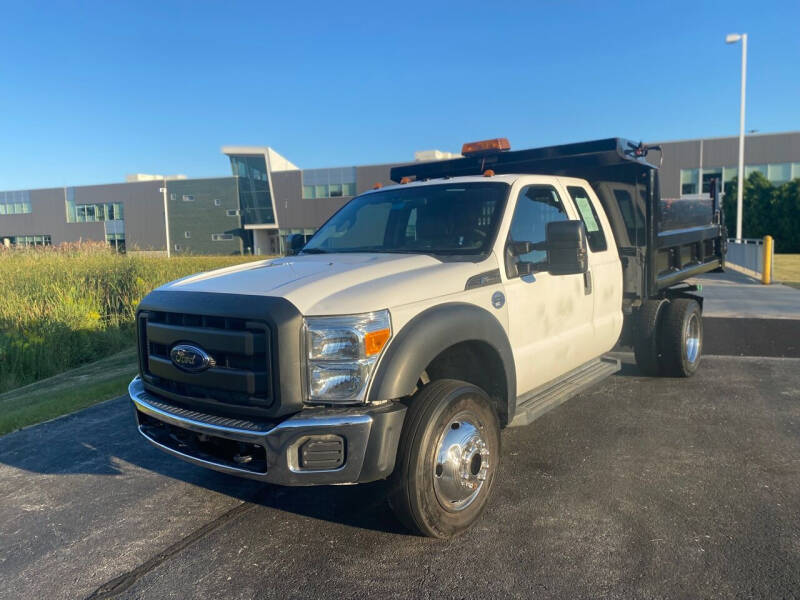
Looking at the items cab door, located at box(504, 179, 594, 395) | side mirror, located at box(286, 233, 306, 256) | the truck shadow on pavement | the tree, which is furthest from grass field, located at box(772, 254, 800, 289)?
the truck shadow on pavement

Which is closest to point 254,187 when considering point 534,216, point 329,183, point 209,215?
point 209,215

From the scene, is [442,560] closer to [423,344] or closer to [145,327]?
[423,344]

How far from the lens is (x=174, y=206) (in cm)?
5934

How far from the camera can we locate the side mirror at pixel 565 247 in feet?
12.9

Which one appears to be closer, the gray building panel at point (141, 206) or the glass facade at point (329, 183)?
the glass facade at point (329, 183)

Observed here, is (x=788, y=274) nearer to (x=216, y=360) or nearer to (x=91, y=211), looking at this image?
(x=216, y=360)

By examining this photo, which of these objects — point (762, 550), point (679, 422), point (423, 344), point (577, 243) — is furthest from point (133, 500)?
point (679, 422)

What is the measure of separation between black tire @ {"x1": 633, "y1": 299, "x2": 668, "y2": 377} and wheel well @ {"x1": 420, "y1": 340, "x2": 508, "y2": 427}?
283 cm

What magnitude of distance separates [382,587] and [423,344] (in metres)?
1.18

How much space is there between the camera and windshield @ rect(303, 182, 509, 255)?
4238mm

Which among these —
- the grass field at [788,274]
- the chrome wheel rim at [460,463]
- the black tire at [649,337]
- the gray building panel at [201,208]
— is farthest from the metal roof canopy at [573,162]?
the gray building panel at [201,208]

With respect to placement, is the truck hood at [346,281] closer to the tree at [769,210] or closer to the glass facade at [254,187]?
the tree at [769,210]

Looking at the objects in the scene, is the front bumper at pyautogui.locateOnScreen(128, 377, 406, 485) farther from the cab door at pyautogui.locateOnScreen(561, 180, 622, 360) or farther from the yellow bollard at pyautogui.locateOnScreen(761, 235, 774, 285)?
the yellow bollard at pyautogui.locateOnScreen(761, 235, 774, 285)

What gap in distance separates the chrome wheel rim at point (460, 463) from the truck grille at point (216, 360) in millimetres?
969
